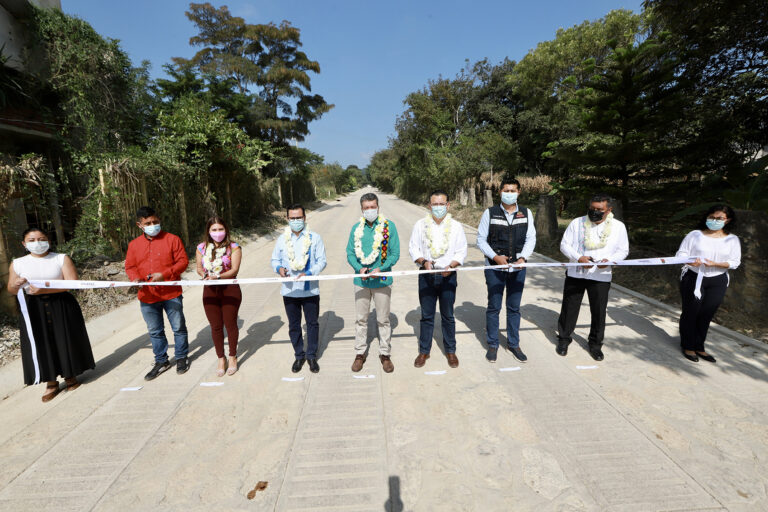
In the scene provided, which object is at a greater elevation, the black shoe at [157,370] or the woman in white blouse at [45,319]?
the woman in white blouse at [45,319]

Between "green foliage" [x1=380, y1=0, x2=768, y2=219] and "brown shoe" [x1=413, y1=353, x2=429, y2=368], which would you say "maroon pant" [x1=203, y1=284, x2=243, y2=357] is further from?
"green foliage" [x1=380, y1=0, x2=768, y2=219]

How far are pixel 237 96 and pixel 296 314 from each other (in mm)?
17015

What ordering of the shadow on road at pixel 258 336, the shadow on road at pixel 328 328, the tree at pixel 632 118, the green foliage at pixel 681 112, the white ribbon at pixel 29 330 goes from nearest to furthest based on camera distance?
1. the white ribbon at pixel 29 330
2. the shadow on road at pixel 258 336
3. the shadow on road at pixel 328 328
4. the green foliage at pixel 681 112
5. the tree at pixel 632 118

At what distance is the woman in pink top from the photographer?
11.4 feet

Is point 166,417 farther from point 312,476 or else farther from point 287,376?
point 312,476

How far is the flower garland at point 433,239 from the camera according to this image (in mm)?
3543

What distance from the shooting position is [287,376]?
354 cm

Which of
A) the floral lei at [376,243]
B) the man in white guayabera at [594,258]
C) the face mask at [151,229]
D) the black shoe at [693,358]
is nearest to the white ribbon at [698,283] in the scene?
the black shoe at [693,358]

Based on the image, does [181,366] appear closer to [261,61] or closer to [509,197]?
[509,197]

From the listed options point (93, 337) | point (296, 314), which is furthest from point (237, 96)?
point (296, 314)

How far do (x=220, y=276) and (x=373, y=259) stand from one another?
1.56 meters

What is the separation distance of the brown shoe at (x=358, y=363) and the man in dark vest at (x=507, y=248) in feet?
4.53

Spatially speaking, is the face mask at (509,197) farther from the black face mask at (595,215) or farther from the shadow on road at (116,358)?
the shadow on road at (116,358)

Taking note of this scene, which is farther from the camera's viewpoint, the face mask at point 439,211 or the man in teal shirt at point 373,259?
the face mask at point 439,211
